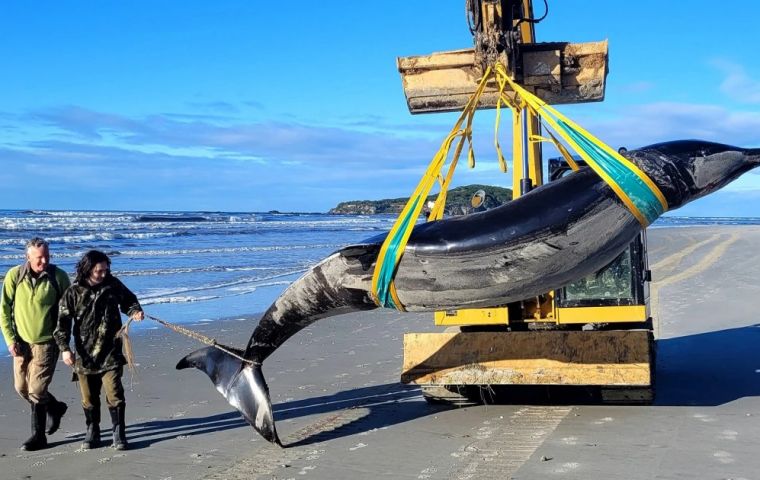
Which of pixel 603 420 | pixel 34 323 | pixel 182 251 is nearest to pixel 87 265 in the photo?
pixel 34 323

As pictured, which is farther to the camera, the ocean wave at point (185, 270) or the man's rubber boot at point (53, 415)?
the ocean wave at point (185, 270)

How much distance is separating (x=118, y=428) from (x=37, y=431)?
2.39 ft

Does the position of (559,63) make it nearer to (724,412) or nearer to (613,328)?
(613,328)

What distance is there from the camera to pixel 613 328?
9047mm

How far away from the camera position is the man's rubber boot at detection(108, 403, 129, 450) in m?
7.51

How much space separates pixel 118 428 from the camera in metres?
7.54

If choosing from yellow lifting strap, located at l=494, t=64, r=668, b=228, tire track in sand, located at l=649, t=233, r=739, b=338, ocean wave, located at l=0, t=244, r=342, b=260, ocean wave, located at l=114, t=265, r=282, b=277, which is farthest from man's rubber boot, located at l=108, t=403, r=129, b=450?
ocean wave, located at l=0, t=244, r=342, b=260

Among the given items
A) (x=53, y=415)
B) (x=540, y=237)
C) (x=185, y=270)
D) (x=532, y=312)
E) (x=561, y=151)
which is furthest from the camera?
(x=185, y=270)

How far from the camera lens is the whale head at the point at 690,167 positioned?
223 inches

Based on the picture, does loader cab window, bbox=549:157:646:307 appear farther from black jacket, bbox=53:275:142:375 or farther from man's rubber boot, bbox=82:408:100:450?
man's rubber boot, bbox=82:408:100:450

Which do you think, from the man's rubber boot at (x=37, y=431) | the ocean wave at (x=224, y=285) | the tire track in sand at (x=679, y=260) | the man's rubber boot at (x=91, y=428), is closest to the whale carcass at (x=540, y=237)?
the man's rubber boot at (x=91, y=428)

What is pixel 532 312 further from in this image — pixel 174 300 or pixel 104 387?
pixel 174 300

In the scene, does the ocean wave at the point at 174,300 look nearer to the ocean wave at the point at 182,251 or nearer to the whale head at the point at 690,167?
the ocean wave at the point at 182,251

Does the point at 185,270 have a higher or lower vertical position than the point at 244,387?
higher
